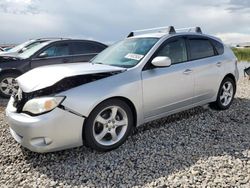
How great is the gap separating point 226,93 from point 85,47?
4481 mm

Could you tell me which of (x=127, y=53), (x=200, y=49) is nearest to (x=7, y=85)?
(x=127, y=53)

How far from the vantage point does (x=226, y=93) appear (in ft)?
20.1

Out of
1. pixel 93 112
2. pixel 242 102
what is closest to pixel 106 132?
pixel 93 112

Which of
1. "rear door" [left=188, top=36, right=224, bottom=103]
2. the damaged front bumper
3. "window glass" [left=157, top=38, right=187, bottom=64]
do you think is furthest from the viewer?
"rear door" [left=188, top=36, right=224, bottom=103]

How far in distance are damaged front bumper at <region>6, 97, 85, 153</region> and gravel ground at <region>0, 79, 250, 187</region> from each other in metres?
0.28

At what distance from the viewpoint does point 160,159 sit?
3887 mm

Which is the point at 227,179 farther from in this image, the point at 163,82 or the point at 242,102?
the point at 242,102

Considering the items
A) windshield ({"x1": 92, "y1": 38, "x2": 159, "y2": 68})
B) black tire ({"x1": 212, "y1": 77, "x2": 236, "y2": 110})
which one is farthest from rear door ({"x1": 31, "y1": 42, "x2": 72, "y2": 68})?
black tire ({"x1": 212, "y1": 77, "x2": 236, "y2": 110})

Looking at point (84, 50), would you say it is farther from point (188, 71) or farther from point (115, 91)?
point (115, 91)

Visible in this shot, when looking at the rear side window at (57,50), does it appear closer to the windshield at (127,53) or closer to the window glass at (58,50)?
the window glass at (58,50)

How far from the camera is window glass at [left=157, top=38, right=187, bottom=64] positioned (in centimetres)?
493

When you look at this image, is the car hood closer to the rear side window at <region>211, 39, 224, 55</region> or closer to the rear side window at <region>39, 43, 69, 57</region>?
the rear side window at <region>211, 39, 224, 55</region>

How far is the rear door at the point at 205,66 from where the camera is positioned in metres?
5.30

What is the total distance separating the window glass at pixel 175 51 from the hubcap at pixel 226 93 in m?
1.35
